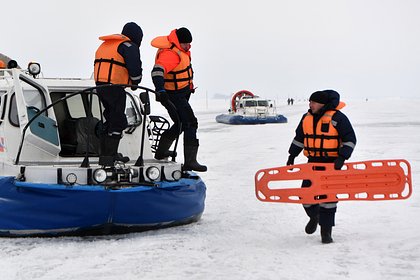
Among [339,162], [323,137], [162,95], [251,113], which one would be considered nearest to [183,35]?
[162,95]

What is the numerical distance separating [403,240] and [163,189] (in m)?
1.89

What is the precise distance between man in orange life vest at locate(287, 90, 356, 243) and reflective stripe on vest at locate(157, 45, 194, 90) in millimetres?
1174

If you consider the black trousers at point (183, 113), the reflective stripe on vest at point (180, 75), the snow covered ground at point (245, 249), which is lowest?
the snow covered ground at point (245, 249)

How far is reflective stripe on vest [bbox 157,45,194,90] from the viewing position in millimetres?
4852

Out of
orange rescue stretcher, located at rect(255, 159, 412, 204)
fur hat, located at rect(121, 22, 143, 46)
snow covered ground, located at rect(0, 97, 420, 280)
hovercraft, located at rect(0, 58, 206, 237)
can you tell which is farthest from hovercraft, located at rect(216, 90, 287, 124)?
orange rescue stretcher, located at rect(255, 159, 412, 204)

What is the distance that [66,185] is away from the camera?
13.8ft

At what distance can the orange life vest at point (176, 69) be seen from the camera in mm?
4793

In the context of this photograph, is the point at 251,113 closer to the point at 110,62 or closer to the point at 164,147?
the point at 164,147

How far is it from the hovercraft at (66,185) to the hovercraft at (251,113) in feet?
58.5

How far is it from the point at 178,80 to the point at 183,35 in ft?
1.29

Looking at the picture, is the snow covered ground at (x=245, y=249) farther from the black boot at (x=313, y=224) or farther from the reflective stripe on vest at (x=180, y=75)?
the reflective stripe on vest at (x=180, y=75)

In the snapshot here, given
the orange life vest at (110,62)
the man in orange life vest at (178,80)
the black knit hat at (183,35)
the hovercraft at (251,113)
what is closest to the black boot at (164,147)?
the man in orange life vest at (178,80)

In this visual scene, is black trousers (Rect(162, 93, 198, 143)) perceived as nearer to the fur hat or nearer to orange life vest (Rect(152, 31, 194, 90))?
orange life vest (Rect(152, 31, 194, 90))

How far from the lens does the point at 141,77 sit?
4.66m
